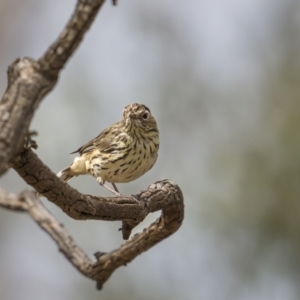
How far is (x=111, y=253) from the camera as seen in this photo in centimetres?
493

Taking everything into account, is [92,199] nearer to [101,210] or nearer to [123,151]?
[101,210]

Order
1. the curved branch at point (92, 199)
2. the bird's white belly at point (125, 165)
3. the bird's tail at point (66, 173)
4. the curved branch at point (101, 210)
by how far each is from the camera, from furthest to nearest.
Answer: the bird's tail at point (66, 173)
the bird's white belly at point (125, 165)
the curved branch at point (92, 199)
the curved branch at point (101, 210)

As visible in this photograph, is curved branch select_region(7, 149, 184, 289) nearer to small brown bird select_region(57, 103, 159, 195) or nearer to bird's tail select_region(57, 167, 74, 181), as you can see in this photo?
small brown bird select_region(57, 103, 159, 195)

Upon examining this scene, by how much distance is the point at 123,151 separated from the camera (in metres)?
7.29

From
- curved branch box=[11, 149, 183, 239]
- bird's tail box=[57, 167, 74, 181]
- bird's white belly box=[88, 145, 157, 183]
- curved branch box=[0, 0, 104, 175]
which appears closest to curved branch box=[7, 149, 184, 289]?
curved branch box=[11, 149, 183, 239]

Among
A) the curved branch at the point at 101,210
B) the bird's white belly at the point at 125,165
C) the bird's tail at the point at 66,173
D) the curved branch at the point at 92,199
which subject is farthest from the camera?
the bird's tail at the point at 66,173

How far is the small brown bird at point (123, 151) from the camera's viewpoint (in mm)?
7172

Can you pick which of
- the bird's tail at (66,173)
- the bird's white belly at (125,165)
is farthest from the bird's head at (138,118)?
the bird's tail at (66,173)

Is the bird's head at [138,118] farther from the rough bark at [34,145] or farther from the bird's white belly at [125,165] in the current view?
the rough bark at [34,145]

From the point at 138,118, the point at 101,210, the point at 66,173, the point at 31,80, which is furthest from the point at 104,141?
the point at 31,80

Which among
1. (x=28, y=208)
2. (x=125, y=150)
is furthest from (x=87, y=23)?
(x=125, y=150)

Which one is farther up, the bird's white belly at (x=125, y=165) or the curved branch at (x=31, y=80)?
the bird's white belly at (x=125, y=165)

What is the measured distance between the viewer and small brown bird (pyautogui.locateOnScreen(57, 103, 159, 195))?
717cm

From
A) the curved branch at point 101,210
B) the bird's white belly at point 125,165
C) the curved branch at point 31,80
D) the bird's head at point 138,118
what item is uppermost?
the bird's head at point 138,118
